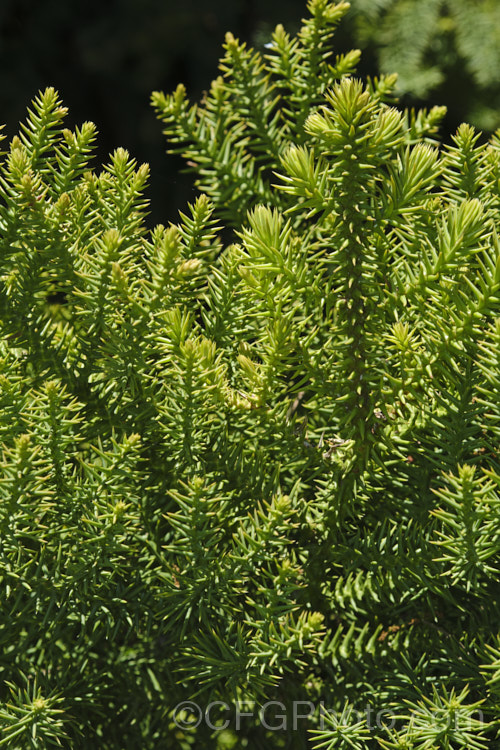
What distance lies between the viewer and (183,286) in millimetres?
496

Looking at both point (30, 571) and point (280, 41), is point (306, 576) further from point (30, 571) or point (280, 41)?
point (280, 41)

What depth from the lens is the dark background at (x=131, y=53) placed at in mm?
2316

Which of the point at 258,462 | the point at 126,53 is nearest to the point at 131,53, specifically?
the point at 126,53

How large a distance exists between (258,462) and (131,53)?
2215mm

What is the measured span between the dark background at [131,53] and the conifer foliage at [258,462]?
176 cm

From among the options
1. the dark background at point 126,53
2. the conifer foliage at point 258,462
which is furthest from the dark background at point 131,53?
the conifer foliage at point 258,462

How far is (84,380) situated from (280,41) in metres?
0.37

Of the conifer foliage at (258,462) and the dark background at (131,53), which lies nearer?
the conifer foliage at (258,462)

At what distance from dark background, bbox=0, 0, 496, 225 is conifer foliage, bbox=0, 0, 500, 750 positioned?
1.76 meters

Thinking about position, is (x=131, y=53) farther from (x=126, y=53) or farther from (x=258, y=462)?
(x=258, y=462)

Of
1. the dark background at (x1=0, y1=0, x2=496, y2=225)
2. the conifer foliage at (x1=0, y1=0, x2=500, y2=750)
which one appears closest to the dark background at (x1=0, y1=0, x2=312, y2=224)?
the dark background at (x1=0, y1=0, x2=496, y2=225)

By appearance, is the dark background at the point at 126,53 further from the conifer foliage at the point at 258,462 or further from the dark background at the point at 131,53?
the conifer foliage at the point at 258,462

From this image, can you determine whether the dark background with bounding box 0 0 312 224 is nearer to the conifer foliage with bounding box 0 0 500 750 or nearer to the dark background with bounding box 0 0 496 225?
the dark background with bounding box 0 0 496 225

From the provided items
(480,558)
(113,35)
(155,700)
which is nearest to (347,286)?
(480,558)
